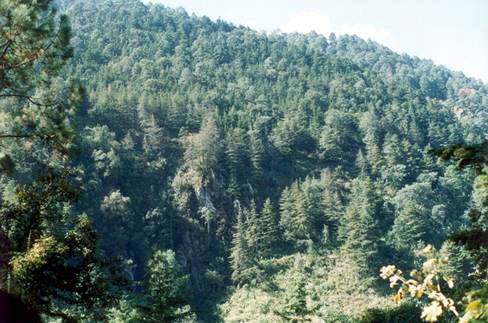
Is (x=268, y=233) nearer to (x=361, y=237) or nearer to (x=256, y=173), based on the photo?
(x=361, y=237)

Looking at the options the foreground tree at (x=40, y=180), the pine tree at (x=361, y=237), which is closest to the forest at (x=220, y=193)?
the foreground tree at (x=40, y=180)

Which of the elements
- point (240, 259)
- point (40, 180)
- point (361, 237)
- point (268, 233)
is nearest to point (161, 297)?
point (40, 180)

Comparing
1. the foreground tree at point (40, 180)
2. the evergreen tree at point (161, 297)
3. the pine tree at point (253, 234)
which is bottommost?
the evergreen tree at point (161, 297)

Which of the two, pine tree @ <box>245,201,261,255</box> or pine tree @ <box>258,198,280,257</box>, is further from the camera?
pine tree @ <box>258,198,280,257</box>

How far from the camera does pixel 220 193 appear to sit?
63750 millimetres

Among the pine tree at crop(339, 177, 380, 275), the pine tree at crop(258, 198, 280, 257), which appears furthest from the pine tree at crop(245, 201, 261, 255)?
the pine tree at crop(339, 177, 380, 275)

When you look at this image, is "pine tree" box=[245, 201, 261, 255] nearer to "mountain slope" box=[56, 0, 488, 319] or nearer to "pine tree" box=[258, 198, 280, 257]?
"mountain slope" box=[56, 0, 488, 319]

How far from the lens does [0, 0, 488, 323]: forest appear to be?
11.4 metres

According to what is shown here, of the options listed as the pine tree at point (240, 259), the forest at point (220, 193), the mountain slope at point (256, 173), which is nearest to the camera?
the forest at point (220, 193)

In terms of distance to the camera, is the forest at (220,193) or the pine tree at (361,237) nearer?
the forest at (220,193)

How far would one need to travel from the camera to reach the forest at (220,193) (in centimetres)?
1139

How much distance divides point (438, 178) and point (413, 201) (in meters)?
13.2

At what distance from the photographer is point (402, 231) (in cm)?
5966

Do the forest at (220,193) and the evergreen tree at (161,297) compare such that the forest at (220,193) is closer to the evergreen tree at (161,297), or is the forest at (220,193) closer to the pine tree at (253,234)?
the evergreen tree at (161,297)
